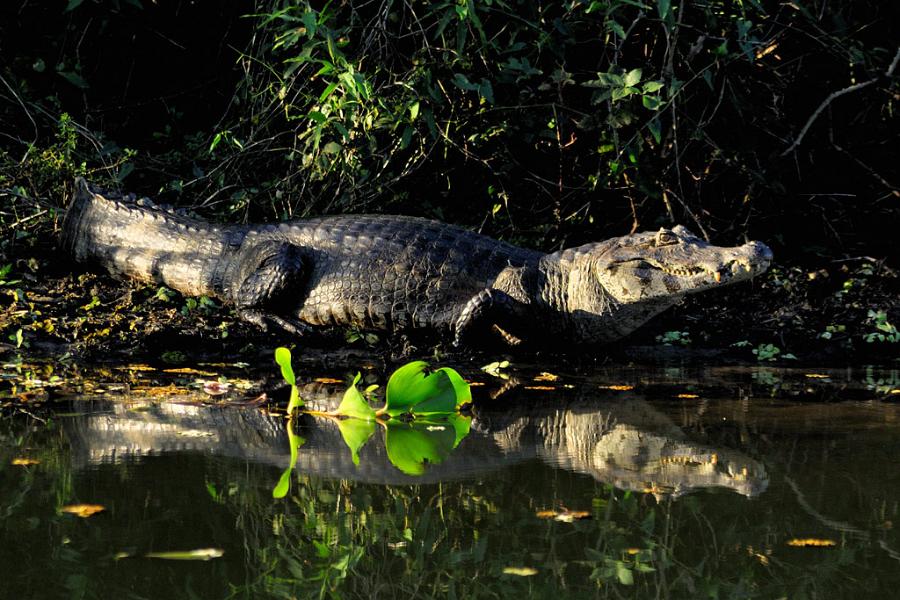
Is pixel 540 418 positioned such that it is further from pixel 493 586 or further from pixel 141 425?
pixel 493 586

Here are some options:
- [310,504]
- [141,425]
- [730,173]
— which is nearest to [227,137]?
[730,173]

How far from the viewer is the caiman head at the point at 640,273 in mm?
5219

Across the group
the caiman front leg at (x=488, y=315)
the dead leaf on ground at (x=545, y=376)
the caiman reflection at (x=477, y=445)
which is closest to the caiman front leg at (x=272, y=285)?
the caiman front leg at (x=488, y=315)

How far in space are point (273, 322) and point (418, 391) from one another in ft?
7.49

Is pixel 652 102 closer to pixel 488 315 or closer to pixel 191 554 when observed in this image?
pixel 488 315

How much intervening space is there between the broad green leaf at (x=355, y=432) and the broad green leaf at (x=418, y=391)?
0.35ft

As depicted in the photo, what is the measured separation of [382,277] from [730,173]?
2.82 metres

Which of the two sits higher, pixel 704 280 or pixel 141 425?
pixel 704 280

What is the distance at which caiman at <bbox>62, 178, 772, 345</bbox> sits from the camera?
18.1 ft

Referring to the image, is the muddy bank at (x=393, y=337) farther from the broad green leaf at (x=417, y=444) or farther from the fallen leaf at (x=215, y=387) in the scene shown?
the broad green leaf at (x=417, y=444)

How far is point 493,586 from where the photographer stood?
2.18m

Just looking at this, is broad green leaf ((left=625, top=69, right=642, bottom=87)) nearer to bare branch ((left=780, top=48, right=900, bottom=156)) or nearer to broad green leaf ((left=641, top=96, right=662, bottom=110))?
broad green leaf ((left=641, top=96, right=662, bottom=110))

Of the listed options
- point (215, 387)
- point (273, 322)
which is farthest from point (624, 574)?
point (273, 322)

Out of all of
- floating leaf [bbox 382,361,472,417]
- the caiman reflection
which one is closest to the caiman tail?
the caiman reflection
